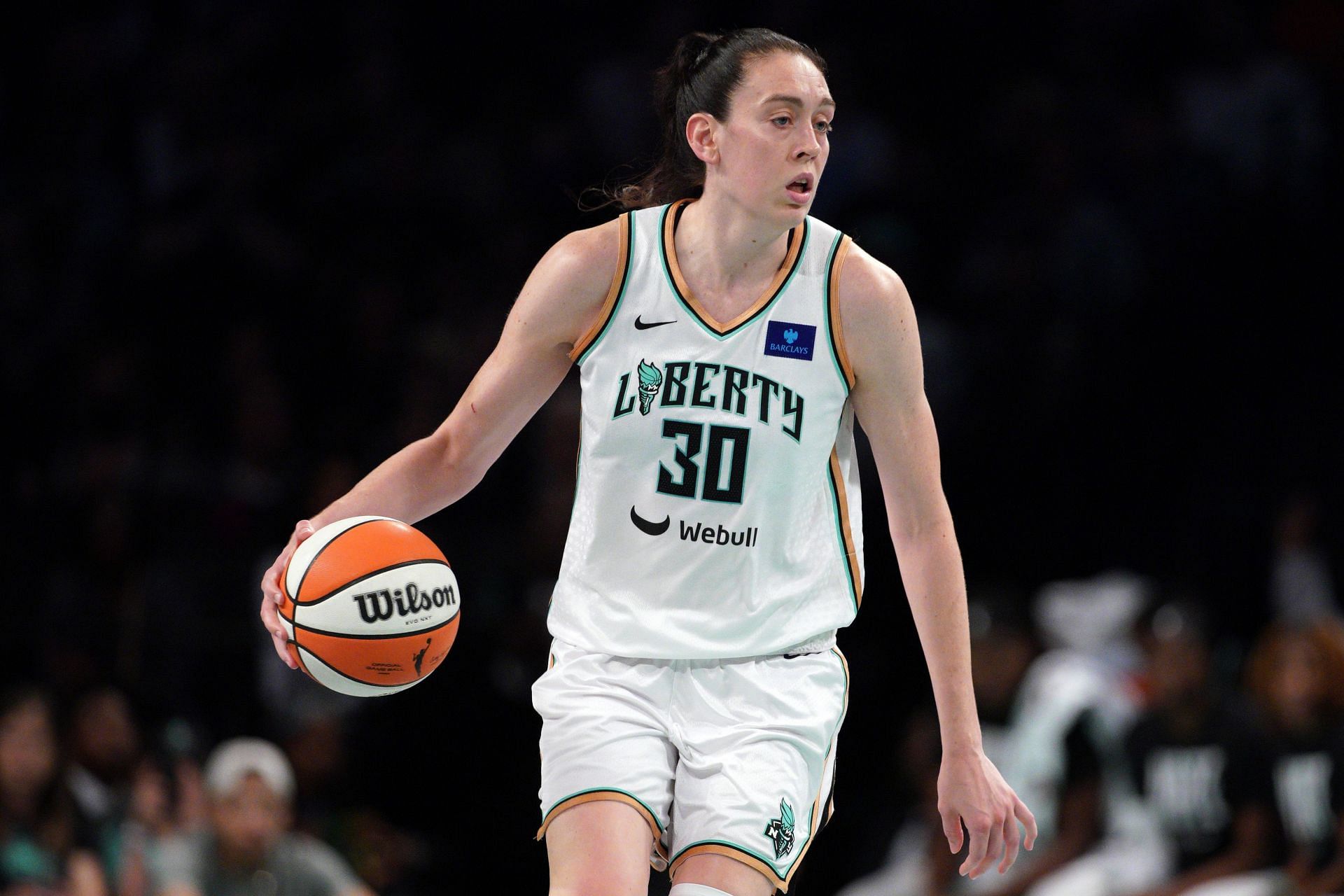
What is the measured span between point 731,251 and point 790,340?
0.28m

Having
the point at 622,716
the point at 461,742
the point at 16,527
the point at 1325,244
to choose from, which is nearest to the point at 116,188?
the point at 16,527

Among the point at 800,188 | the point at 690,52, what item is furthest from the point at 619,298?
the point at 690,52

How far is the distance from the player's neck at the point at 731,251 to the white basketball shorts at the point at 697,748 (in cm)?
92

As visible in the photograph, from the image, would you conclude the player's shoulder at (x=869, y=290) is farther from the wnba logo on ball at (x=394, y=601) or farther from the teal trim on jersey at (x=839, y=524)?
the wnba logo on ball at (x=394, y=601)

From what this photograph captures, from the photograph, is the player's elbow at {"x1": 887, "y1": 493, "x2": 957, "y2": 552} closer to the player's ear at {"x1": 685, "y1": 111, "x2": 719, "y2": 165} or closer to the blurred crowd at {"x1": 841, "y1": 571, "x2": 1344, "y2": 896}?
the player's ear at {"x1": 685, "y1": 111, "x2": 719, "y2": 165}

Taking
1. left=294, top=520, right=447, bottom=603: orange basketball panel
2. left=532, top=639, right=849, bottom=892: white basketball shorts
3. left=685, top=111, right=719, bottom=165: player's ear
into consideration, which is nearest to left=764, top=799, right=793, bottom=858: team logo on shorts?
left=532, top=639, right=849, bottom=892: white basketball shorts

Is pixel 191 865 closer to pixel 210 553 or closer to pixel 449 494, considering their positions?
pixel 210 553

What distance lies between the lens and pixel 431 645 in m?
4.06

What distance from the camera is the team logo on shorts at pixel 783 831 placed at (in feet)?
12.6

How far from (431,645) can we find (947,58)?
8193mm

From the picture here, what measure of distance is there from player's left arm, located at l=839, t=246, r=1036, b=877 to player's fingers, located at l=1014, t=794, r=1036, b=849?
2 cm

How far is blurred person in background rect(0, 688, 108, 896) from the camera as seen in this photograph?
729cm

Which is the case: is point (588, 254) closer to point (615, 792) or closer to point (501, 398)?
point (501, 398)

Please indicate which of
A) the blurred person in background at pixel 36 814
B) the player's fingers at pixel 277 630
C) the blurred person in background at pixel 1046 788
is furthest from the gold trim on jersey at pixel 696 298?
the blurred person in background at pixel 1046 788
